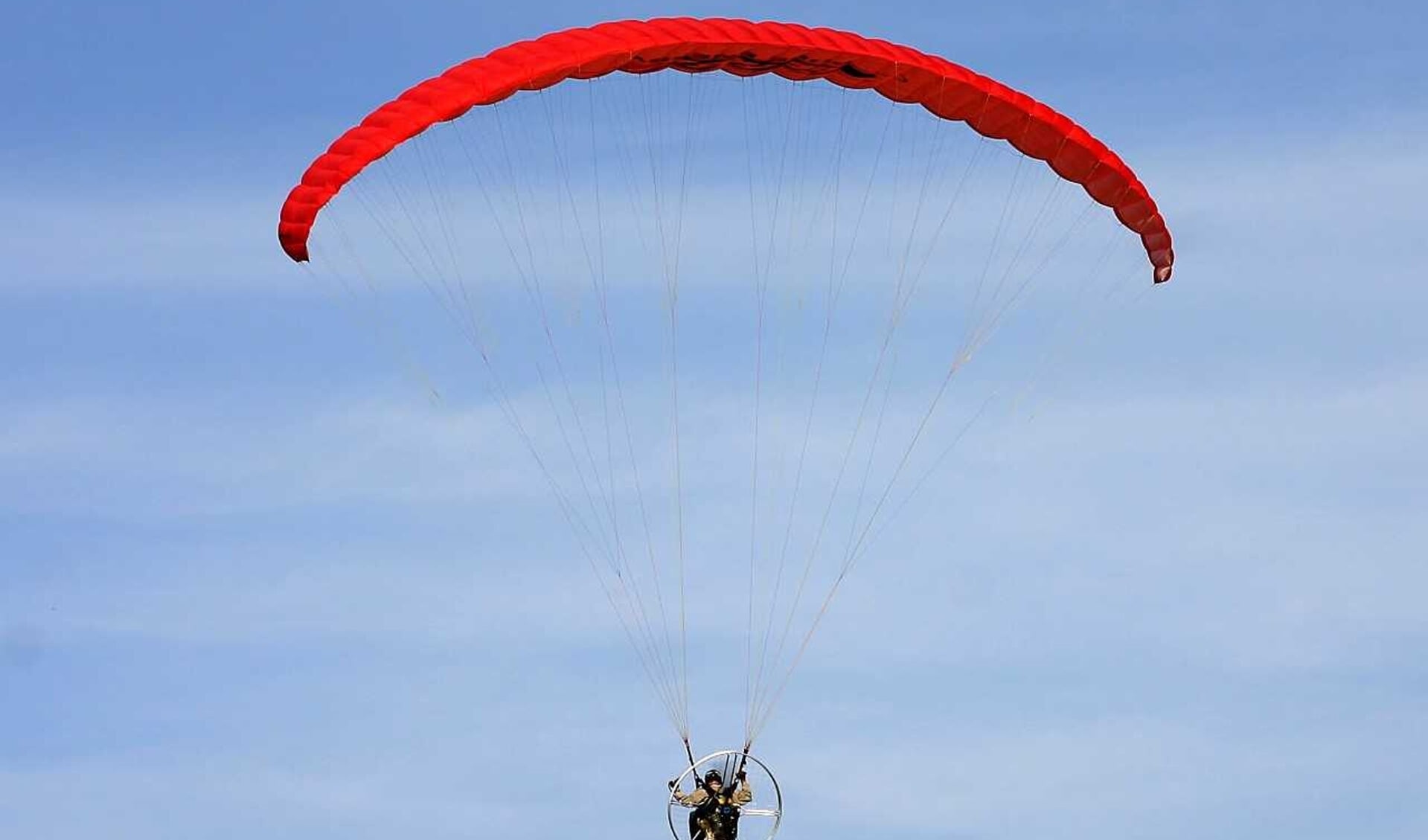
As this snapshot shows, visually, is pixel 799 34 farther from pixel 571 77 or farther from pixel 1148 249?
pixel 1148 249

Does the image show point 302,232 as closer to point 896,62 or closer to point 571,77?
point 571,77

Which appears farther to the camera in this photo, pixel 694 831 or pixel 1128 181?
pixel 1128 181

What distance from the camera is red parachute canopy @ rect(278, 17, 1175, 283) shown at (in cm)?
4178

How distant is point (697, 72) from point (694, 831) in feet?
30.0

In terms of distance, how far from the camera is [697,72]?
44188 millimetres

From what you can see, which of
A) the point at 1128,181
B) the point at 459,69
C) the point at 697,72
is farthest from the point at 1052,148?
the point at 459,69

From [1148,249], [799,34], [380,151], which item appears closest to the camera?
[380,151]

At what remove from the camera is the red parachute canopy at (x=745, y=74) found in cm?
4178

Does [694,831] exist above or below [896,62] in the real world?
below

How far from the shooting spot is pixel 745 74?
4447cm

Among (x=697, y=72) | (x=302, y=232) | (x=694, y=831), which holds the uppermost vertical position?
(x=697, y=72)

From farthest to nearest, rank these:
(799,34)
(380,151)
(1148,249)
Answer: (1148,249), (799,34), (380,151)

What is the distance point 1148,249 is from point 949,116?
3.96 metres

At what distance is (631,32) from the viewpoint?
4303 centimetres
